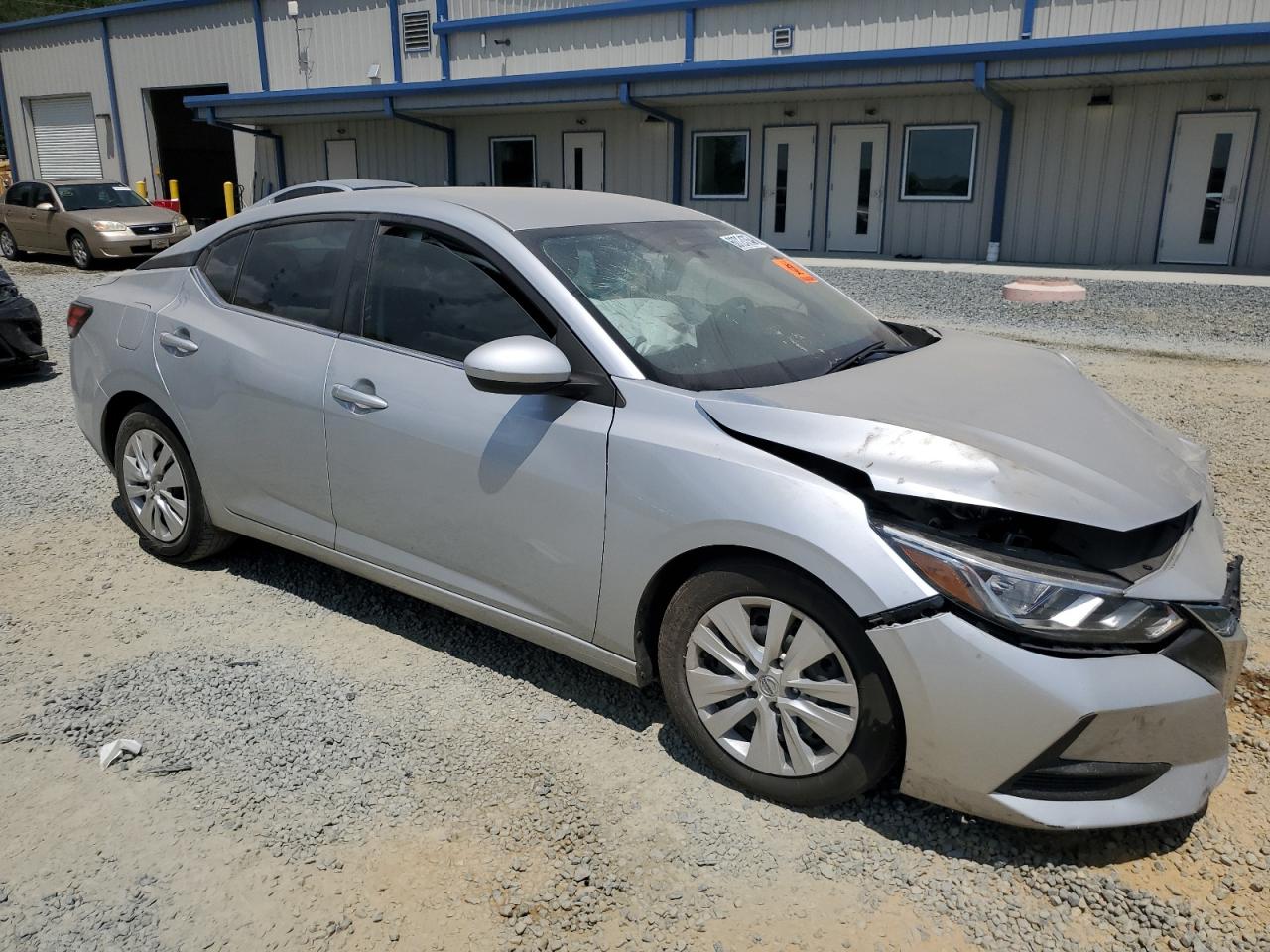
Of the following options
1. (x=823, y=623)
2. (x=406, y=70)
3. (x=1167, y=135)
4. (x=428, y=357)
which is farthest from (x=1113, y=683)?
(x=406, y=70)

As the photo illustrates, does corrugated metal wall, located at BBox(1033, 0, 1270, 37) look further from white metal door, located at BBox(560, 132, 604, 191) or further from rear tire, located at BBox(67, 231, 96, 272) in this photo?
rear tire, located at BBox(67, 231, 96, 272)

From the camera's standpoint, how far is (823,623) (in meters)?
2.69

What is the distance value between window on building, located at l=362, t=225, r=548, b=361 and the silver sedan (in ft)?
0.04

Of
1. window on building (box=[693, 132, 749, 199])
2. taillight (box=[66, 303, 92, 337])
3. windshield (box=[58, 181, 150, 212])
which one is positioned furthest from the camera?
window on building (box=[693, 132, 749, 199])

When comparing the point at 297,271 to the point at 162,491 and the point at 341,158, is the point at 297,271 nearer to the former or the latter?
the point at 162,491

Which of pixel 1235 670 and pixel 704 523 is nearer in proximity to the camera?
pixel 1235 670

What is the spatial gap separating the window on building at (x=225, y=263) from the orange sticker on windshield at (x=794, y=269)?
2.23 meters

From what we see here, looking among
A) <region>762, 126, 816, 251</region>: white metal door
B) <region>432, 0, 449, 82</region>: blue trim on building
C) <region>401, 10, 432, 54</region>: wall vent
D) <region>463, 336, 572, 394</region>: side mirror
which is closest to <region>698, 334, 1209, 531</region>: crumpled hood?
<region>463, 336, 572, 394</region>: side mirror

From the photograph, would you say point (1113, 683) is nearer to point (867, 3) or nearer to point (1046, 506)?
point (1046, 506)

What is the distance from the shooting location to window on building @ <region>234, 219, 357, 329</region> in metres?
3.92

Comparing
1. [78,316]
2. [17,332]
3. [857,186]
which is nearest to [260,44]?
[857,186]

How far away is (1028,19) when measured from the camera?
56.4 feet

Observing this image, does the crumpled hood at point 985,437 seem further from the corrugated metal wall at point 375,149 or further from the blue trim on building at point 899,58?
the corrugated metal wall at point 375,149

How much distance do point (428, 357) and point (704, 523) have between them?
50.0 inches
